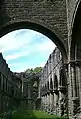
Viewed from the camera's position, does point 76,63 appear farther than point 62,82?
No

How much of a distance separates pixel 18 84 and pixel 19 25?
34.3 m

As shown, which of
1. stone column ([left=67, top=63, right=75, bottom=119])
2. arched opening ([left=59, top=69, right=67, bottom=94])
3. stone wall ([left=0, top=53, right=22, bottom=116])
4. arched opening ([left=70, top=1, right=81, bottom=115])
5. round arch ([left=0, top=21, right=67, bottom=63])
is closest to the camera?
arched opening ([left=70, top=1, right=81, bottom=115])

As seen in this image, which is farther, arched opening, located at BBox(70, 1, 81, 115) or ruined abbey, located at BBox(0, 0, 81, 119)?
ruined abbey, located at BBox(0, 0, 81, 119)

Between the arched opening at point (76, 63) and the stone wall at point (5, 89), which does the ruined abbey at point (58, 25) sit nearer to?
the arched opening at point (76, 63)

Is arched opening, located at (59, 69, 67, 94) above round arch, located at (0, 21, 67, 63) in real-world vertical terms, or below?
below

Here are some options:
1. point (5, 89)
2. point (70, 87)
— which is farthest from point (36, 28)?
point (5, 89)

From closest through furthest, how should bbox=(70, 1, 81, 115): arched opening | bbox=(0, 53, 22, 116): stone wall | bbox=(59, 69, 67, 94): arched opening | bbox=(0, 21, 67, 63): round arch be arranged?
bbox=(70, 1, 81, 115): arched opening < bbox=(0, 21, 67, 63): round arch < bbox=(59, 69, 67, 94): arched opening < bbox=(0, 53, 22, 116): stone wall

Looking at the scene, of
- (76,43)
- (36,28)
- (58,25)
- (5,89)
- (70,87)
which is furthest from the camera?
(5,89)

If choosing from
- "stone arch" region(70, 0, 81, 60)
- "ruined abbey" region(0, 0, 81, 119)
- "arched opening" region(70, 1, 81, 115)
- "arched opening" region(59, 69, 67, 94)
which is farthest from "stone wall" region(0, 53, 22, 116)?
"stone arch" region(70, 0, 81, 60)

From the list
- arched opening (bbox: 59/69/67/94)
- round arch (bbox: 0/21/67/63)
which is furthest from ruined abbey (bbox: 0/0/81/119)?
arched opening (bbox: 59/69/67/94)

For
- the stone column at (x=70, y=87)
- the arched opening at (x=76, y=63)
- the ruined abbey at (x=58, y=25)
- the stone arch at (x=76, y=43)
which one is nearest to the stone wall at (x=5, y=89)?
the stone column at (x=70, y=87)

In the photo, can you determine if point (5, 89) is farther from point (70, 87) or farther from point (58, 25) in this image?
point (70, 87)

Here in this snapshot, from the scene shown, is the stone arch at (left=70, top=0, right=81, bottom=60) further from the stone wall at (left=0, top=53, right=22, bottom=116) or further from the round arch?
the stone wall at (left=0, top=53, right=22, bottom=116)

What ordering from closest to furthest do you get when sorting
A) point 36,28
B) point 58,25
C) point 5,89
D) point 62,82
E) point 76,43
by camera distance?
point 76,43 < point 58,25 < point 36,28 < point 62,82 < point 5,89
